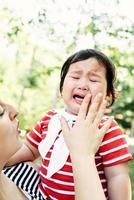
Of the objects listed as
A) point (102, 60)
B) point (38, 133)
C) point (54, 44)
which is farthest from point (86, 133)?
point (54, 44)

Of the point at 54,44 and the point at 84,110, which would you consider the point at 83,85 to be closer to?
the point at 84,110

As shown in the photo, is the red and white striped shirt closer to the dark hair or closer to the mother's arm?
the dark hair

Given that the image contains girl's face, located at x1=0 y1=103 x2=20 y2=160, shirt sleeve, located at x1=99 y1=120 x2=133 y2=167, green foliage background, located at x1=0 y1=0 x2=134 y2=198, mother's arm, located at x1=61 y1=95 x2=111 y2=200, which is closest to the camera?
mother's arm, located at x1=61 y1=95 x2=111 y2=200

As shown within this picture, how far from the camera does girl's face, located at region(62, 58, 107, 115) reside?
2176 mm

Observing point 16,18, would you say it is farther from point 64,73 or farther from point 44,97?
point 44,97

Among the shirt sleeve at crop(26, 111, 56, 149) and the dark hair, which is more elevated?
the dark hair

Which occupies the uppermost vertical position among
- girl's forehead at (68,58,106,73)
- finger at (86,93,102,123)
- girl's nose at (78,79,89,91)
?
girl's forehead at (68,58,106,73)

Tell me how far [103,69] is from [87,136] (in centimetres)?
97

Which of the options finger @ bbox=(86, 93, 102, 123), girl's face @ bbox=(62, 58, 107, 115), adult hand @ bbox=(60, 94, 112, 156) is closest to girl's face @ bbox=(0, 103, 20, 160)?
adult hand @ bbox=(60, 94, 112, 156)

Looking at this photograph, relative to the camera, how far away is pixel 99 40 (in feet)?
28.0

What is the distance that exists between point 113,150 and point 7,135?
30.1 inches

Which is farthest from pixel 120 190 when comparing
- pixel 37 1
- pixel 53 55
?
pixel 53 55

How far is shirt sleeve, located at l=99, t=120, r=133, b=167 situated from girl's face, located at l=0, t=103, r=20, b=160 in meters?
0.67

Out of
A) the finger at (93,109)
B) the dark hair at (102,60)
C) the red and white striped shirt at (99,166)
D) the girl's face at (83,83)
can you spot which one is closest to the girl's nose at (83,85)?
the girl's face at (83,83)
